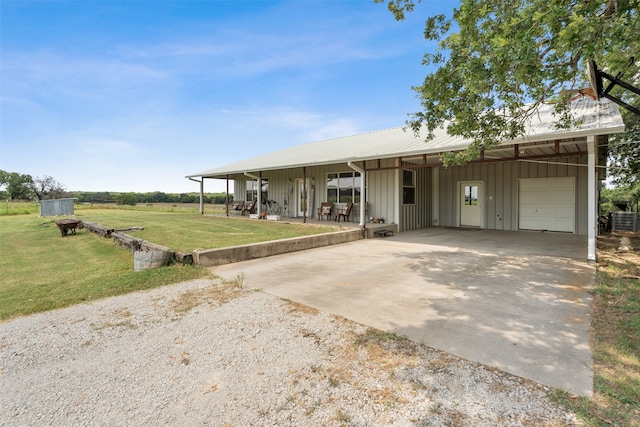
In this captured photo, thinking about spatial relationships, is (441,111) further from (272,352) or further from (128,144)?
(128,144)

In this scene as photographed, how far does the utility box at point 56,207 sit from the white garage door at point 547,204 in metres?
22.7

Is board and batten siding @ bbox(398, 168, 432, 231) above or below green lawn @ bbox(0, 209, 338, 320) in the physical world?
above

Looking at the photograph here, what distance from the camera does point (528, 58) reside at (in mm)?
2914

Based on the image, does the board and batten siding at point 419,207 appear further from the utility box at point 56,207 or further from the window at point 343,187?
the utility box at point 56,207

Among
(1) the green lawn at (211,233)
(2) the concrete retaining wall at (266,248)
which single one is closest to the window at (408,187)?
(2) the concrete retaining wall at (266,248)

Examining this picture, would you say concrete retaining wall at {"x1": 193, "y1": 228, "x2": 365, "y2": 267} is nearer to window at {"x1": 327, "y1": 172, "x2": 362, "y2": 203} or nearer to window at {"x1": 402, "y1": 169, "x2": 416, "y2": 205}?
window at {"x1": 402, "y1": 169, "x2": 416, "y2": 205}

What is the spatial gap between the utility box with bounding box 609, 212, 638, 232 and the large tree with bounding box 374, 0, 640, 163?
9.39 metres

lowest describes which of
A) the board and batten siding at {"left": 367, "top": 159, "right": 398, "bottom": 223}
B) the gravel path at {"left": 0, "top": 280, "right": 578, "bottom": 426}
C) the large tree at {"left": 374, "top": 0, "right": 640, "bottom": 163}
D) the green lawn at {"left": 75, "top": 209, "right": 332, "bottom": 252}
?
the gravel path at {"left": 0, "top": 280, "right": 578, "bottom": 426}

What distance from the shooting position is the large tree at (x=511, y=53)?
2699mm

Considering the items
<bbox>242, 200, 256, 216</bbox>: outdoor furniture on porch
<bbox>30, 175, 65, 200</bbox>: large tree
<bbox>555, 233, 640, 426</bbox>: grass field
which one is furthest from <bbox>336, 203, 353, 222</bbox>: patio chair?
<bbox>30, 175, 65, 200</bbox>: large tree

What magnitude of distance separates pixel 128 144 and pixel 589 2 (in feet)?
95.1

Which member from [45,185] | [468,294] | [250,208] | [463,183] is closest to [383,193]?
[463,183]

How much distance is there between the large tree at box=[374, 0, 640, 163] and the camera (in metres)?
2.70

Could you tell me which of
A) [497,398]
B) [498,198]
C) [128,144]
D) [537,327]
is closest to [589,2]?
[537,327]
